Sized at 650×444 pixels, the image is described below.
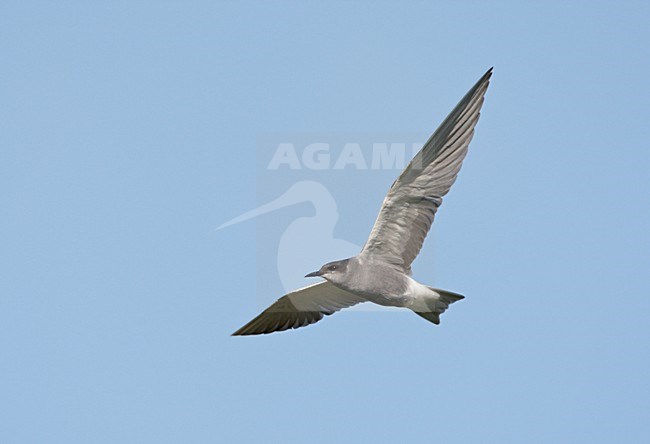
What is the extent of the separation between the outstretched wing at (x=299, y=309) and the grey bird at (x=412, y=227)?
161 cm

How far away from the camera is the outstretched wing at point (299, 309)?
15.2m

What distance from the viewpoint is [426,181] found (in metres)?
13.3

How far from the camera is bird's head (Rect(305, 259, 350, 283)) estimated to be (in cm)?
1345

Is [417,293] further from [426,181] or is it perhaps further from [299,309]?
[299,309]

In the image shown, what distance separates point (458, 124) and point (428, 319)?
111 inches

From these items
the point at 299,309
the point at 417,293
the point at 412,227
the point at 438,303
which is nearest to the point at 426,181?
the point at 412,227

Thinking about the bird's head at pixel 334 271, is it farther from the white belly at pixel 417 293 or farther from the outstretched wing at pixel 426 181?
the white belly at pixel 417 293

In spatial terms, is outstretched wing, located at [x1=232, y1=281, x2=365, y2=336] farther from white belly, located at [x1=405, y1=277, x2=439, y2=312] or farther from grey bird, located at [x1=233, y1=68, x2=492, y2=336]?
white belly, located at [x1=405, y1=277, x2=439, y2=312]

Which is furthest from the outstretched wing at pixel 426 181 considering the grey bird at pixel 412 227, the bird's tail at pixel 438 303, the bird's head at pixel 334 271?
the bird's tail at pixel 438 303

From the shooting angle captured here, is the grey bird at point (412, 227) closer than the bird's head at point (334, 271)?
Yes

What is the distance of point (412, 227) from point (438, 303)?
3.73 feet

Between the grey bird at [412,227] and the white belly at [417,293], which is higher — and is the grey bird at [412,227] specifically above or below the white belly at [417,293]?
above

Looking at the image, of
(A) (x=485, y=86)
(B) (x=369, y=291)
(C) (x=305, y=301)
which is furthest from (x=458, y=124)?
(C) (x=305, y=301)

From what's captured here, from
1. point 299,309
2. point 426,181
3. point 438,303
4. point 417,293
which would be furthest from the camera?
point 299,309
